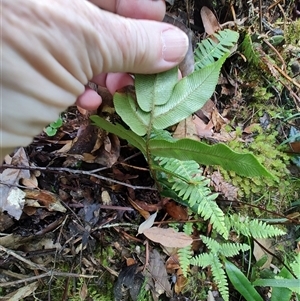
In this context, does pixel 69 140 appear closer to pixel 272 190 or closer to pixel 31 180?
pixel 31 180

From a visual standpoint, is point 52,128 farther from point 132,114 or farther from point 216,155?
point 216,155

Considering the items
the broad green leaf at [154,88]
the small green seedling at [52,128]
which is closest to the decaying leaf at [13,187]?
the small green seedling at [52,128]

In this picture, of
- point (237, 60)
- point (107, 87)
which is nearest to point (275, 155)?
point (237, 60)

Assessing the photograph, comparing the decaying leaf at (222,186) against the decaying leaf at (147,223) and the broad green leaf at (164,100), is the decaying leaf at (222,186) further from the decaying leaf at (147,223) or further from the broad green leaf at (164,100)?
the broad green leaf at (164,100)

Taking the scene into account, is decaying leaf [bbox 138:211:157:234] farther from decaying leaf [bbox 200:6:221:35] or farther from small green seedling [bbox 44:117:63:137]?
decaying leaf [bbox 200:6:221:35]

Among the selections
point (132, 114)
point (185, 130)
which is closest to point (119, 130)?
point (132, 114)

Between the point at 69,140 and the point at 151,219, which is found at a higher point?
the point at 69,140

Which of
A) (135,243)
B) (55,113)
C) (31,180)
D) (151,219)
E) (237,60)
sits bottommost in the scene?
(135,243)
